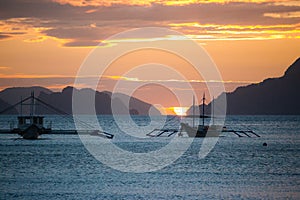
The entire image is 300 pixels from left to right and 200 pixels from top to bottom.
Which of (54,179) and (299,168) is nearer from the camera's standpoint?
(54,179)

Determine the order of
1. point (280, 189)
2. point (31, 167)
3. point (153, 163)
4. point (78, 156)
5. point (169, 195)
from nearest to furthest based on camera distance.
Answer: point (169, 195)
point (280, 189)
point (31, 167)
point (153, 163)
point (78, 156)

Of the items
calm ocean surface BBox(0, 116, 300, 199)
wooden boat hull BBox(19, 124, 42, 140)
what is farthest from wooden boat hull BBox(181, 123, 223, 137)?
calm ocean surface BBox(0, 116, 300, 199)

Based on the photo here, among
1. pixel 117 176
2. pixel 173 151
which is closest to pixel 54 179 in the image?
pixel 117 176

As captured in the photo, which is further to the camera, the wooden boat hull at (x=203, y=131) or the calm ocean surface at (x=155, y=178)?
the wooden boat hull at (x=203, y=131)

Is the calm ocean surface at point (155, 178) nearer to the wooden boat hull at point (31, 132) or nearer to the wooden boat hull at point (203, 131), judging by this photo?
the wooden boat hull at point (31, 132)

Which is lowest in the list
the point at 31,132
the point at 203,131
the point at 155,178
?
the point at 203,131

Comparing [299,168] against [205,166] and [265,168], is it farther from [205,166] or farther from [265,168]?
[205,166]

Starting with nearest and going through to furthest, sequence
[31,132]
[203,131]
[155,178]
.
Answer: [155,178] < [31,132] < [203,131]

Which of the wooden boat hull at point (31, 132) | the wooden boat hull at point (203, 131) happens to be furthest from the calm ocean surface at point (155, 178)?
the wooden boat hull at point (203, 131)

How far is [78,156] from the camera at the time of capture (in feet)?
305

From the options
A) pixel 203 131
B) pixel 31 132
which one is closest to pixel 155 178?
pixel 31 132

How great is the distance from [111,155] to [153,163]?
606 inches

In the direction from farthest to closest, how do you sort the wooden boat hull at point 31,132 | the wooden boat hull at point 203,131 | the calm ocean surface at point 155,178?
the wooden boat hull at point 203,131 < the wooden boat hull at point 31,132 < the calm ocean surface at point 155,178

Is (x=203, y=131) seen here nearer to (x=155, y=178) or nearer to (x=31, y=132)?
(x=31, y=132)
